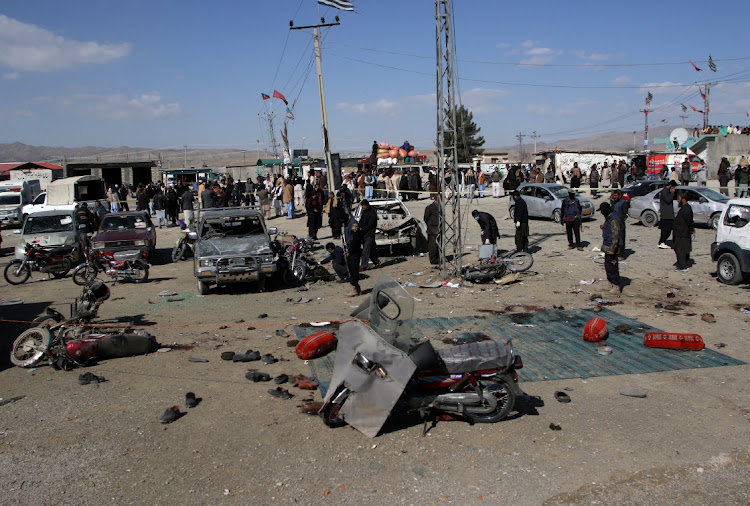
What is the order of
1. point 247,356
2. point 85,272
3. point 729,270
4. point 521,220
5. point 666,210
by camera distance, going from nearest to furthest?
point 247,356 → point 729,270 → point 85,272 → point 521,220 → point 666,210

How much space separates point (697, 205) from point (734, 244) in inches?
329

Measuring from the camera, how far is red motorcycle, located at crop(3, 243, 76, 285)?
50.4 feet

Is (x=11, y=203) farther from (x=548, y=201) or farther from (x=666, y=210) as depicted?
(x=666, y=210)

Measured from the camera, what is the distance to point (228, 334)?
32.2ft

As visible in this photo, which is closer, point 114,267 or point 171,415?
point 171,415

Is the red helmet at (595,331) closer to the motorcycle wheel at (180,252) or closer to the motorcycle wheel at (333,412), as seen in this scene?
the motorcycle wheel at (333,412)

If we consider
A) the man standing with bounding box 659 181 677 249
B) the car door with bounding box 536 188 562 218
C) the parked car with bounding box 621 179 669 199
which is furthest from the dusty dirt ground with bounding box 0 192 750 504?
the parked car with bounding box 621 179 669 199

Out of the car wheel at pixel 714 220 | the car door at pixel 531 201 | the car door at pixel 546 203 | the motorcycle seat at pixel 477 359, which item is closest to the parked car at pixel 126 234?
the motorcycle seat at pixel 477 359

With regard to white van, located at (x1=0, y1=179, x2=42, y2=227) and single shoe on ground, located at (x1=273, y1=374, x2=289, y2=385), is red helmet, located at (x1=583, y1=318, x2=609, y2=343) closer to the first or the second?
single shoe on ground, located at (x1=273, y1=374, x2=289, y2=385)

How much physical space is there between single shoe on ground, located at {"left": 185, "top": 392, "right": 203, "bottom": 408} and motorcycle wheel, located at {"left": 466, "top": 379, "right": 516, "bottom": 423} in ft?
10.1

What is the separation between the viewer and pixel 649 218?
21.2 m

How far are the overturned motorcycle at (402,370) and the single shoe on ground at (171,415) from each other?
5.53 ft

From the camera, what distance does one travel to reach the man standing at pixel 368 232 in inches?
535

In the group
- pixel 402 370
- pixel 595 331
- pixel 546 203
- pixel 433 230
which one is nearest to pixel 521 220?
pixel 433 230
